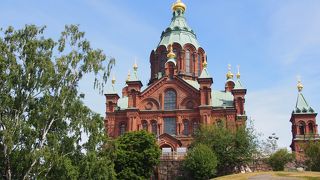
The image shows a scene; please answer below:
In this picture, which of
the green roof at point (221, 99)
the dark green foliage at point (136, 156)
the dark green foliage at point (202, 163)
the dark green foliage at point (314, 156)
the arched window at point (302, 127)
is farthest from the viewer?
the arched window at point (302, 127)

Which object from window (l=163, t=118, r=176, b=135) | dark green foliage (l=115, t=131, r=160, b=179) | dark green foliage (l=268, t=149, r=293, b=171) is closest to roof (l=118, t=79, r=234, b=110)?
window (l=163, t=118, r=176, b=135)

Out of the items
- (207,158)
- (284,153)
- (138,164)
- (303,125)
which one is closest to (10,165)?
(138,164)

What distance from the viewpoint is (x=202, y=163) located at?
44.3 metres

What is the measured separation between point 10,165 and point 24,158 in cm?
134

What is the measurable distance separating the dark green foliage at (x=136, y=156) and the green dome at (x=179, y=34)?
25.1m

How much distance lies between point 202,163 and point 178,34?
1152 inches

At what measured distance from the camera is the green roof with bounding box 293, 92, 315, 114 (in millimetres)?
65375

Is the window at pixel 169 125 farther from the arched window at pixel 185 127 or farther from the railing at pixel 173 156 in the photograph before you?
the railing at pixel 173 156

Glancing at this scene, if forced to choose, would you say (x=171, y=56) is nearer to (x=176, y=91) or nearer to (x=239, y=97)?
(x=176, y=91)

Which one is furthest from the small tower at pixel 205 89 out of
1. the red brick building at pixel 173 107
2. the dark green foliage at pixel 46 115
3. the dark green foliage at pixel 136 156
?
the dark green foliage at pixel 46 115

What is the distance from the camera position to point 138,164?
43.8 m

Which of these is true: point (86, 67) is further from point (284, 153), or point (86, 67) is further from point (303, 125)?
point (303, 125)

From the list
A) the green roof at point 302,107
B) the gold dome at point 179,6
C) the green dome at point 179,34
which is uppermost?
A: the gold dome at point 179,6

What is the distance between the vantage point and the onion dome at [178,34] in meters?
68.2
